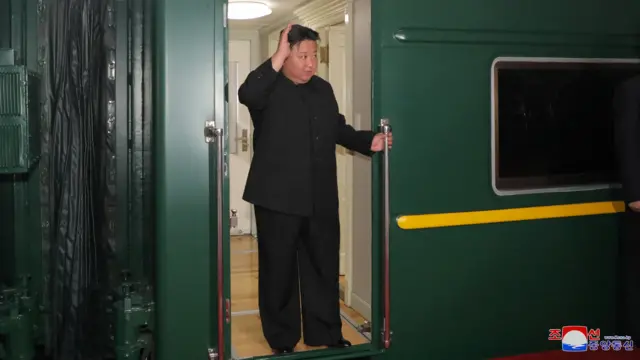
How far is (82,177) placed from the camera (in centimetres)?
280

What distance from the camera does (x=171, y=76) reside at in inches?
102

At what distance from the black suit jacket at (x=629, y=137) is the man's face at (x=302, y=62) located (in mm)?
1495

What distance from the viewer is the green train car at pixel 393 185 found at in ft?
8.70

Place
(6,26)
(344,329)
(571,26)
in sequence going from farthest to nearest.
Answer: (344,329), (571,26), (6,26)

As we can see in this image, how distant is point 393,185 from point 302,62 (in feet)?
2.37

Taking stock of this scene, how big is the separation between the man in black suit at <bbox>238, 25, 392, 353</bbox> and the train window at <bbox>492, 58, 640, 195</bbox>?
74 cm

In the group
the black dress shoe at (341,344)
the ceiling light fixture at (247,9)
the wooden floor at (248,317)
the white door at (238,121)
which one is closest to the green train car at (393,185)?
the black dress shoe at (341,344)

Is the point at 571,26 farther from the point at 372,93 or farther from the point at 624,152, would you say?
the point at 372,93

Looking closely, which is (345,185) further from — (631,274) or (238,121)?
(238,121)

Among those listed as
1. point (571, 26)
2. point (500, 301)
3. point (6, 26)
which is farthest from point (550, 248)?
point (6, 26)

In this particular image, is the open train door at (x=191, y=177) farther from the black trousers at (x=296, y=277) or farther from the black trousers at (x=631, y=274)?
the black trousers at (x=631, y=274)

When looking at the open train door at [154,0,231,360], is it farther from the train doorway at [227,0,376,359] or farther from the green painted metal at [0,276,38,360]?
the green painted metal at [0,276,38,360]

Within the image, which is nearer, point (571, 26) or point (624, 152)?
point (624, 152)

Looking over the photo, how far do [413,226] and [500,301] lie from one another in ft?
2.15
